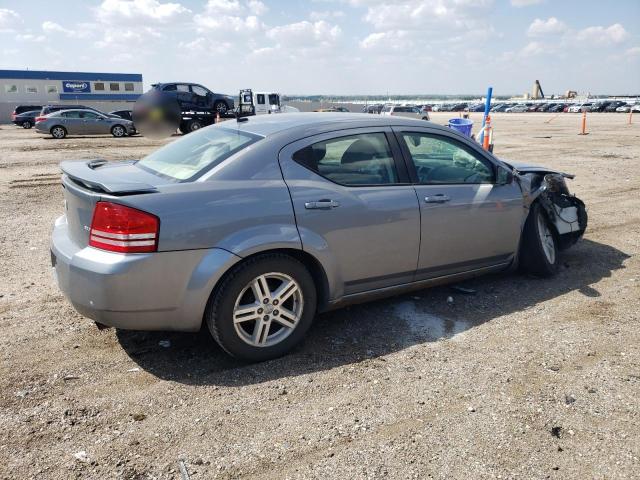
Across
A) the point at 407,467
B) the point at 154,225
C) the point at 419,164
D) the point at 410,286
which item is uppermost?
the point at 419,164

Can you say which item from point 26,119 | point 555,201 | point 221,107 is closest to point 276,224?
point 555,201

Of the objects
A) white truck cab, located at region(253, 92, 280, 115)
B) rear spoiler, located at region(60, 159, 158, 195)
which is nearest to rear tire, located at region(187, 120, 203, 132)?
white truck cab, located at region(253, 92, 280, 115)

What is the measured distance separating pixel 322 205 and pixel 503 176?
6.30 ft

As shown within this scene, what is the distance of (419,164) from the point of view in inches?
166

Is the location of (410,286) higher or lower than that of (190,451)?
higher

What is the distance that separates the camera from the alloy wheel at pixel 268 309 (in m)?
3.42

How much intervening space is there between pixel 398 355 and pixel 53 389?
7.31 ft

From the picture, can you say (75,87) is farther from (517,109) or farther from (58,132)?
(517,109)

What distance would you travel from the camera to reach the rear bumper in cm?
308

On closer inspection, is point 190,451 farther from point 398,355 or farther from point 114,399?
point 398,355

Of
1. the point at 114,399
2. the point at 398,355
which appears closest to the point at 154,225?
the point at 114,399

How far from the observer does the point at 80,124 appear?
25797mm

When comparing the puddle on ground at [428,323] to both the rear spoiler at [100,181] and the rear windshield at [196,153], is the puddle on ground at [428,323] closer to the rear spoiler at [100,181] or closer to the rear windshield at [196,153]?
the rear windshield at [196,153]

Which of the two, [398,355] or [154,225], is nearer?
[154,225]
